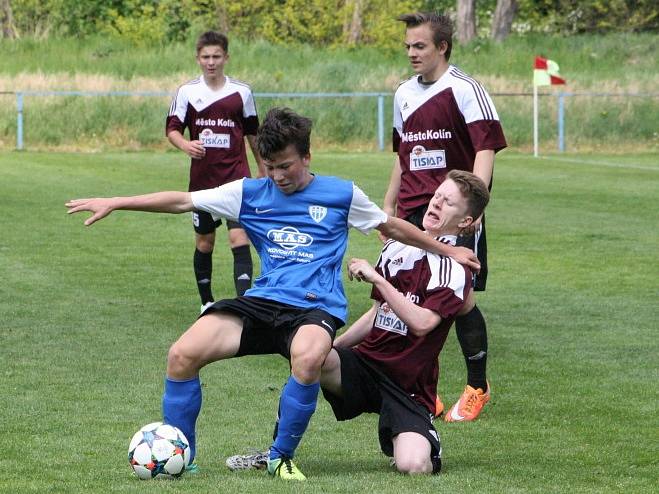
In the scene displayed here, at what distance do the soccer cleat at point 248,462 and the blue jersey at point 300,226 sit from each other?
0.62 m

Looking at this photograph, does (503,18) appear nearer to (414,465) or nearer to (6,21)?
(6,21)

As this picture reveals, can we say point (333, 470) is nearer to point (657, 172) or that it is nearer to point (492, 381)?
point (492, 381)

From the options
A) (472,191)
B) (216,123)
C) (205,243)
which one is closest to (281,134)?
(472,191)

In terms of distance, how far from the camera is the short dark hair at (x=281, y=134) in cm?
528

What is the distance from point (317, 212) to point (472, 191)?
0.70 m

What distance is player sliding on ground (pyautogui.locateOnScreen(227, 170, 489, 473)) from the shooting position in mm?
5531

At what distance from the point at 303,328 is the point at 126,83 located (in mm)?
29712

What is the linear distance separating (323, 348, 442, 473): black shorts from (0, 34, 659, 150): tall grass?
85.3 ft

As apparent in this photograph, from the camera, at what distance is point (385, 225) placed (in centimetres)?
556

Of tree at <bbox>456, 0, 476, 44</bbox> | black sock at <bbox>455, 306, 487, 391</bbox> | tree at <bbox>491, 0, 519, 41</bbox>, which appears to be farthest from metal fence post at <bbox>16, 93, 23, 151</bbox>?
black sock at <bbox>455, 306, 487, 391</bbox>

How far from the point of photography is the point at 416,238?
5551 mm

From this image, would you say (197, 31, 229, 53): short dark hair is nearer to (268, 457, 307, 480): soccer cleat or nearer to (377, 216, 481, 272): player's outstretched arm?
(377, 216, 481, 272): player's outstretched arm

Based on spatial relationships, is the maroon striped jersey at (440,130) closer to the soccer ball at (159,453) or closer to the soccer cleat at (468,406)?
the soccer cleat at (468,406)

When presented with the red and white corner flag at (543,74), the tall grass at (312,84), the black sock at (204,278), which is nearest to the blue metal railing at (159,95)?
the tall grass at (312,84)
